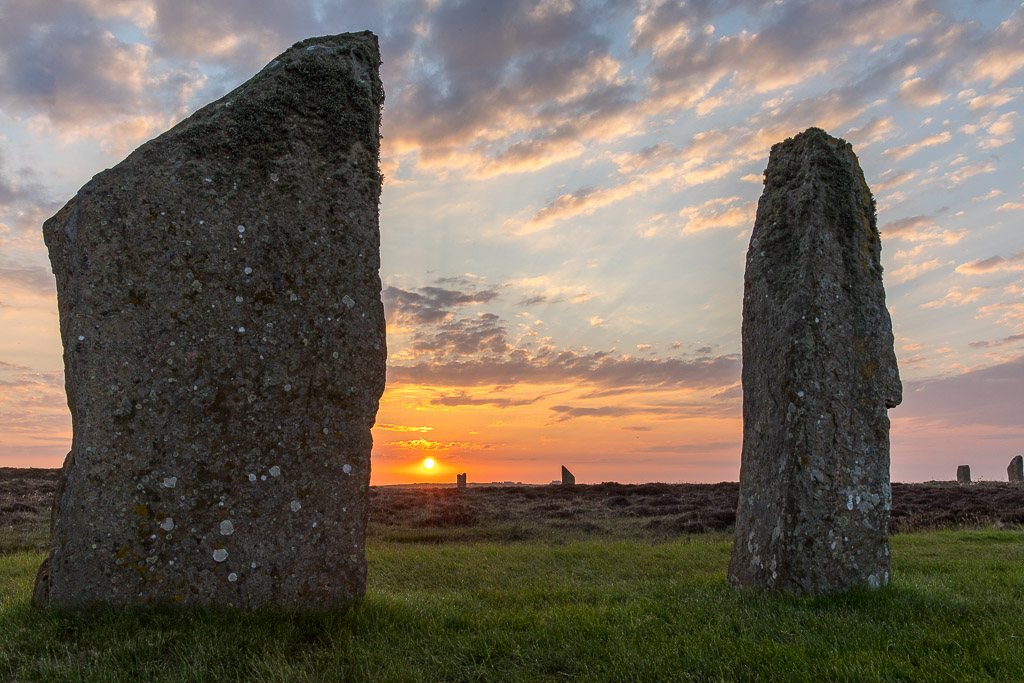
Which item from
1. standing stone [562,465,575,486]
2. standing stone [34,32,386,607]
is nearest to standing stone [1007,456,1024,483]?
standing stone [562,465,575,486]

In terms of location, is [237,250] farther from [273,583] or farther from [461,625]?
[461,625]

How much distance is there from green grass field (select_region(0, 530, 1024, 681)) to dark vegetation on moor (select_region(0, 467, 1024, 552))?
8724mm

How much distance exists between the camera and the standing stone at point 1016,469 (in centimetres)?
3591

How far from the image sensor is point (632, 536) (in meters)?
16.4

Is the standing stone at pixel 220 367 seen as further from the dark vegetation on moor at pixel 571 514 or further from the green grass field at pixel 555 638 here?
the dark vegetation on moor at pixel 571 514

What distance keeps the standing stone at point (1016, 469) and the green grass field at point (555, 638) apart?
3578 cm

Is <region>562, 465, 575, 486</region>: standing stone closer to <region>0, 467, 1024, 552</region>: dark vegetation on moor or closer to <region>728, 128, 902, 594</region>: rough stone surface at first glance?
<region>0, 467, 1024, 552</region>: dark vegetation on moor

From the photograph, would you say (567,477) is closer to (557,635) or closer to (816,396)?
(816,396)

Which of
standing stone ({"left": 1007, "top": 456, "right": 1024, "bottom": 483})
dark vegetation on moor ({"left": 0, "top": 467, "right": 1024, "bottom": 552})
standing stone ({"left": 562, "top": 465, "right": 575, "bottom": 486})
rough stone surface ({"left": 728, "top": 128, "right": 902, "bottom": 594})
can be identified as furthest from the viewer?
standing stone ({"left": 562, "top": 465, "right": 575, "bottom": 486})

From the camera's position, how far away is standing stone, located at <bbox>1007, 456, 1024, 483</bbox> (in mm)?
35906

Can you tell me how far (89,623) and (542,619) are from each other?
12.9ft

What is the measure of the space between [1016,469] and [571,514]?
30999mm

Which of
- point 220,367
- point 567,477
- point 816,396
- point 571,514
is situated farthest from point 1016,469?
point 220,367

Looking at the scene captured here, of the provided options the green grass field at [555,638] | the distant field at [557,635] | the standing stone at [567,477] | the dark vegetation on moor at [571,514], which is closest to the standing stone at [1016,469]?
the dark vegetation on moor at [571,514]
